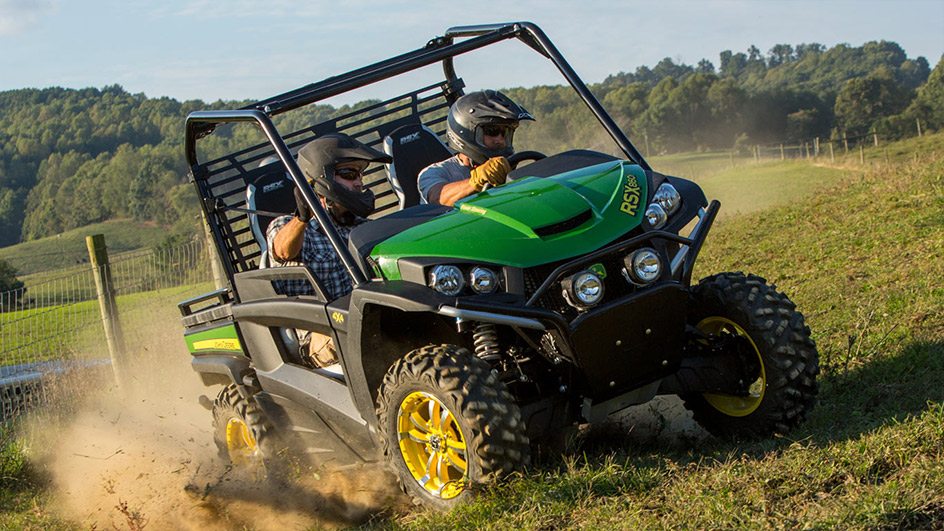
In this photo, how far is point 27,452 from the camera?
8.29 m

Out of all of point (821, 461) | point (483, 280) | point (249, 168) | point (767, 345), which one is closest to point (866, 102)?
point (249, 168)

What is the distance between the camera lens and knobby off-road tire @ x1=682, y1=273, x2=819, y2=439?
499 cm

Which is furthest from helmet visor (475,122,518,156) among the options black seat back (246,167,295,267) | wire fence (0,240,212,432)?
wire fence (0,240,212,432)

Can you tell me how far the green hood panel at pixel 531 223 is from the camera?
4.66 metres

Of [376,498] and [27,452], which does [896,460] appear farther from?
[27,452]

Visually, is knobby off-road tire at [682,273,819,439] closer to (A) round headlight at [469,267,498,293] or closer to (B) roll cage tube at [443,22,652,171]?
(B) roll cage tube at [443,22,652,171]

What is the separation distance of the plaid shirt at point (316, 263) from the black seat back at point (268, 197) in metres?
0.50

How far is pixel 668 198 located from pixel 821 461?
143 centimetres

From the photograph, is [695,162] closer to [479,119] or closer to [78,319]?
[78,319]

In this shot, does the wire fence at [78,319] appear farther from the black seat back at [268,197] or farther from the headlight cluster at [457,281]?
the headlight cluster at [457,281]

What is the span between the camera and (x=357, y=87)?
18.6 feet

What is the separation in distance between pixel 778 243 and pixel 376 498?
7334 millimetres

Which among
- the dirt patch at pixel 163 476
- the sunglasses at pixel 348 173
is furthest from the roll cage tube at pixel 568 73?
the dirt patch at pixel 163 476

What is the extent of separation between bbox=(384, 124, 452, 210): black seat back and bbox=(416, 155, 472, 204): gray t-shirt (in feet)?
1.15
